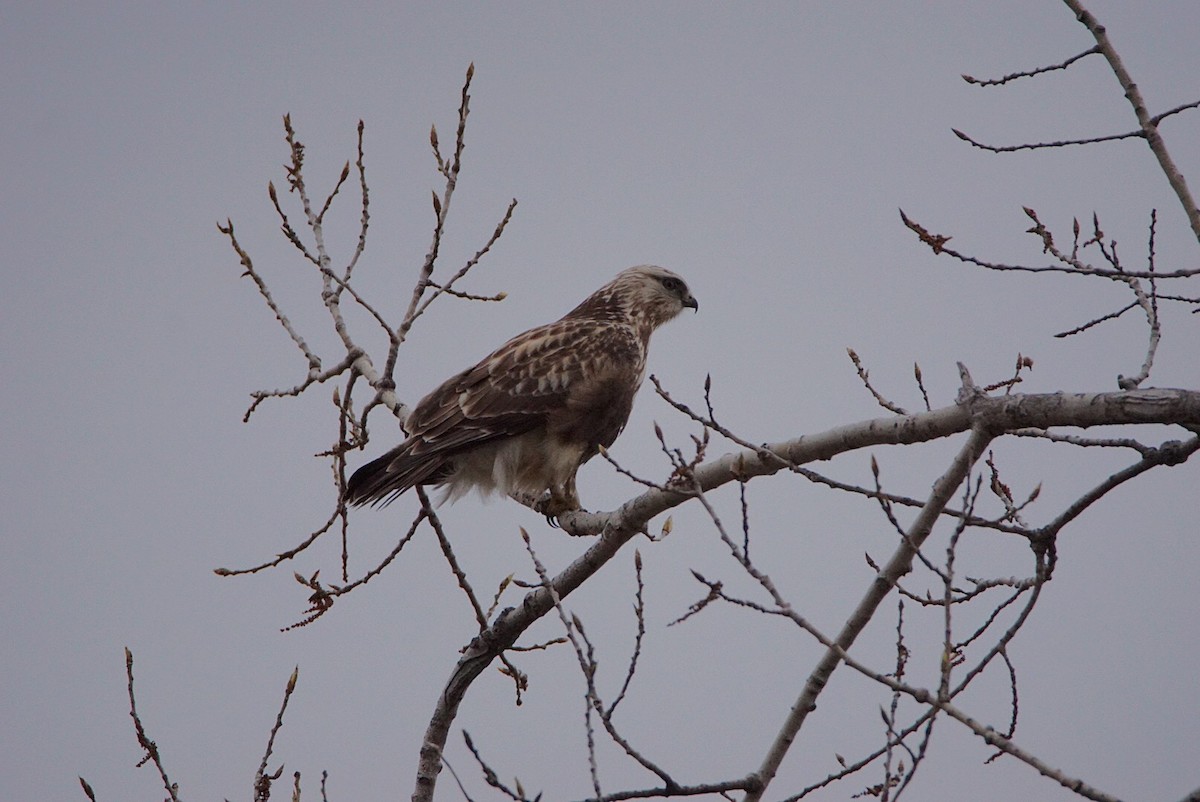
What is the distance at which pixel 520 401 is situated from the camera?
A: 20.6 ft

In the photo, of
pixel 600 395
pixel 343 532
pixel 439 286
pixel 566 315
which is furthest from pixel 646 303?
pixel 343 532

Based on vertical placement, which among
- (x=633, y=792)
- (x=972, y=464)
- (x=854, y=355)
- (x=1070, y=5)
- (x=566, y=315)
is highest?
(x=566, y=315)

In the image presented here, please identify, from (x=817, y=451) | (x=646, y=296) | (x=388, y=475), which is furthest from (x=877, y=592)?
(x=646, y=296)

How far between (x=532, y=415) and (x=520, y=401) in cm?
10

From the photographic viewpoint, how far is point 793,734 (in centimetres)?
313

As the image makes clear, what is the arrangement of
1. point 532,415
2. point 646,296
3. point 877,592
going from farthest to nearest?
point 646,296 → point 532,415 → point 877,592

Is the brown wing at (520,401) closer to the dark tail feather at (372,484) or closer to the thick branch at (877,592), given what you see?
the dark tail feather at (372,484)

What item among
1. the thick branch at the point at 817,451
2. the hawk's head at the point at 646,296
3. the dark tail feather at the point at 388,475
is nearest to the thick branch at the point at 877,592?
the thick branch at the point at 817,451

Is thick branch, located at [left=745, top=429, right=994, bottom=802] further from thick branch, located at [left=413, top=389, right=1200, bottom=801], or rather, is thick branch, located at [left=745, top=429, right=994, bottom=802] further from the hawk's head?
the hawk's head

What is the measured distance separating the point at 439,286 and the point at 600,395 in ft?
5.71

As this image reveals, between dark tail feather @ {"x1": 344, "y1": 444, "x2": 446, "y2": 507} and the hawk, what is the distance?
30mm

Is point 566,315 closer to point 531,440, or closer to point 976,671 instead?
point 531,440

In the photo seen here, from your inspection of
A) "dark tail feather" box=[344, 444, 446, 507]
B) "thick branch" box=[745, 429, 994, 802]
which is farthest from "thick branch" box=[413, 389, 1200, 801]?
"dark tail feather" box=[344, 444, 446, 507]

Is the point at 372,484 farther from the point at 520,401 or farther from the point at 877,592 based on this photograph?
the point at 877,592
